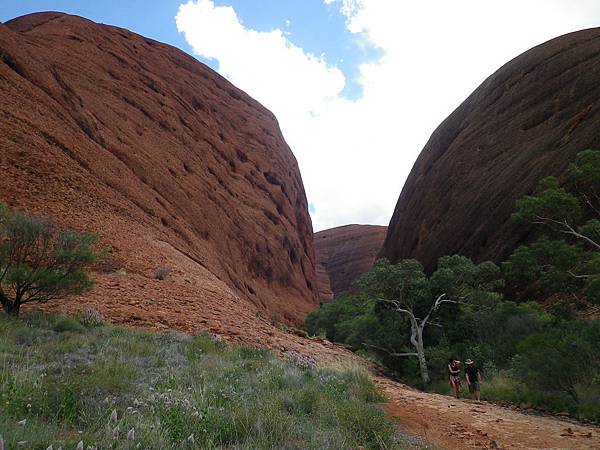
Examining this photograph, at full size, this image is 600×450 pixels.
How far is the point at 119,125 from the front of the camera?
72.0 feet

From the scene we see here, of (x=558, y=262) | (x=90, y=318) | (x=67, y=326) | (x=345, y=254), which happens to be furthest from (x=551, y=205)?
(x=345, y=254)

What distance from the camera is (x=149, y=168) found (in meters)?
20.9

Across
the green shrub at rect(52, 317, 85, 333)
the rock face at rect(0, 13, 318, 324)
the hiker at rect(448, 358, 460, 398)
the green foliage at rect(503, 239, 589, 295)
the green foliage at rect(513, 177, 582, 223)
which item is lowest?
the hiker at rect(448, 358, 460, 398)

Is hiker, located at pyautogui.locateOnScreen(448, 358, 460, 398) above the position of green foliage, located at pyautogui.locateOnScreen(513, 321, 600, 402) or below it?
below

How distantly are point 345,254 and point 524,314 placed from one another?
7252 cm

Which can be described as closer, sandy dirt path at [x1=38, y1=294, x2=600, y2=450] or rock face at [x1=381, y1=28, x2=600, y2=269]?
sandy dirt path at [x1=38, y1=294, x2=600, y2=450]

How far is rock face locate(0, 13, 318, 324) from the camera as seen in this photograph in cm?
1260

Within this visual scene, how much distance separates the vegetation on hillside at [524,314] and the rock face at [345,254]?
4986cm

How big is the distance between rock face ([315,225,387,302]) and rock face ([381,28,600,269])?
3726 cm

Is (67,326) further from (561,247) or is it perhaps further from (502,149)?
(502,149)

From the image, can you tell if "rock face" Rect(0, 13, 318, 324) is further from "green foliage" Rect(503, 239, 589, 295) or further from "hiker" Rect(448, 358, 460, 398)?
"green foliage" Rect(503, 239, 589, 295)

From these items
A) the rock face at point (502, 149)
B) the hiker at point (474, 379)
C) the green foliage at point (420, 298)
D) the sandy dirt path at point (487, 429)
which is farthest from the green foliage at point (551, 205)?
the rock face at point (502, 149)

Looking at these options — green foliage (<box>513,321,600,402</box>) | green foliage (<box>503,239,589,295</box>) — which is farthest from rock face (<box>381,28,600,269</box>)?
green foliage (<box>513,321,600,402</box>)

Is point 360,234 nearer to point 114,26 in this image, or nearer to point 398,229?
Answer: point 398,229
